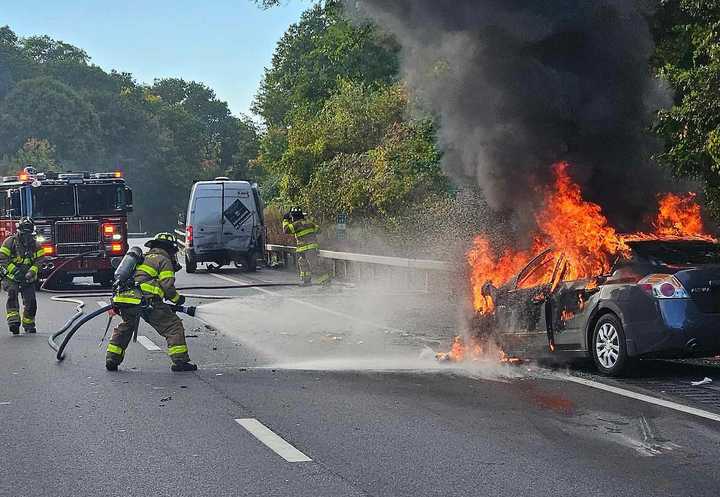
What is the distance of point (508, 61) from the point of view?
14500 mm

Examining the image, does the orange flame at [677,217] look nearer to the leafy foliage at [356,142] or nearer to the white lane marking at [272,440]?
the white lane marking at [272,440]

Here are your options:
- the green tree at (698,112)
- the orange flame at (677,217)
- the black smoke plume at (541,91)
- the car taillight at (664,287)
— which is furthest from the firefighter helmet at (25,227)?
the car taillight at (664,287)

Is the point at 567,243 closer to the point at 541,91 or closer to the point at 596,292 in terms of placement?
the point at 596,292

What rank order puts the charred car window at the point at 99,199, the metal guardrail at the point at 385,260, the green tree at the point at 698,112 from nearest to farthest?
the green tree at the point at 698,112 → the metal guardrail at the point at 385,260 → the charred car window at the point at 99,199

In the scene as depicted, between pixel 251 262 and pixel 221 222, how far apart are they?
4.84 ft

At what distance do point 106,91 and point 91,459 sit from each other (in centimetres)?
10567

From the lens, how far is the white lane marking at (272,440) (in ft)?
23.0

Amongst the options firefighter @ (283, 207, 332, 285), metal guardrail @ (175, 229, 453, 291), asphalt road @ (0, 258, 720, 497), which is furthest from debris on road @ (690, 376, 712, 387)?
firefighter @ (283, 207, 332, 285)

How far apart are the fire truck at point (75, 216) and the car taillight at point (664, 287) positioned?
667 inches

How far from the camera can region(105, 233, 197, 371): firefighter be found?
1105 cm

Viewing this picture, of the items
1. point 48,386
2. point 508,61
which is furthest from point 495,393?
point 508,61

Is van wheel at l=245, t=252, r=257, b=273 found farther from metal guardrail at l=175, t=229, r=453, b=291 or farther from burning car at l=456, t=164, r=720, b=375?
burning car at l=456, t=164, r=720, b=375

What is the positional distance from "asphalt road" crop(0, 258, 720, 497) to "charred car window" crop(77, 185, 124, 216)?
11.7 meters

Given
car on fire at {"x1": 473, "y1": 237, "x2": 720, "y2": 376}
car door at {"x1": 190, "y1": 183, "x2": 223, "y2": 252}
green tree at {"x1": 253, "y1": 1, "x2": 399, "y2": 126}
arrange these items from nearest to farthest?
car on fire at {"x1": 473, "y1": 237, "x2": 720, "y2": 376} < car door at {"x1": 190, "y1": 183, "x2": 223, "y2": 252} < green tree at {"x1": 253, "y1": 1, "x2": 399, "y2": 126}
